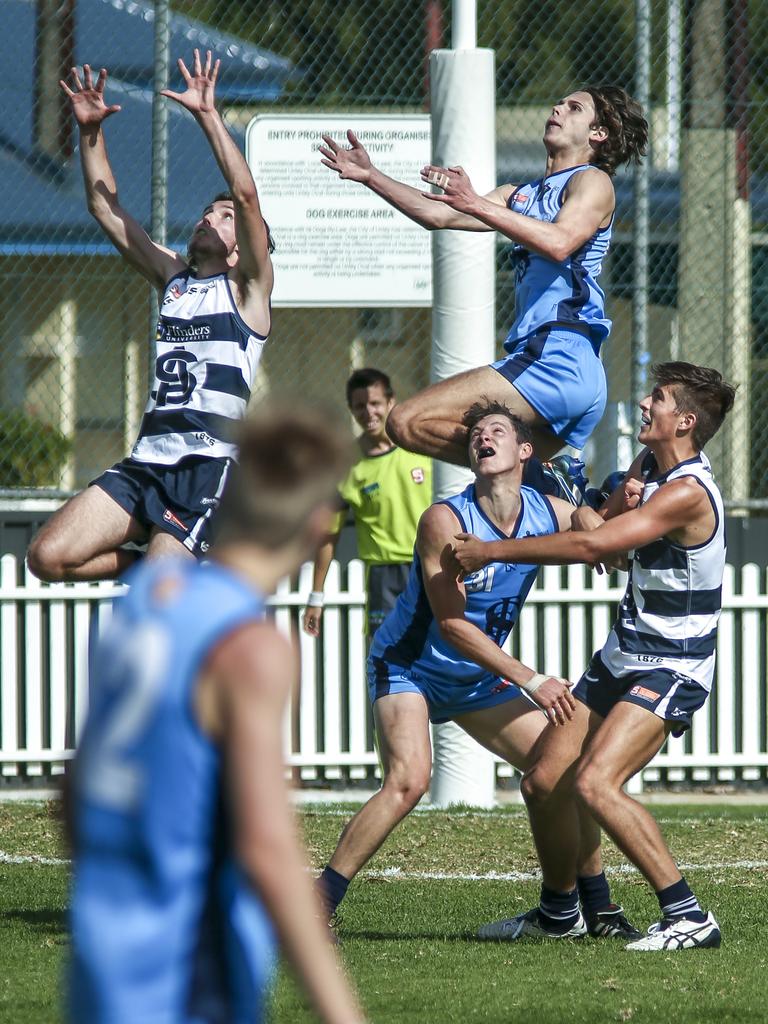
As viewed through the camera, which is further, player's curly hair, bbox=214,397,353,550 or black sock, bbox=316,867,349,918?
black sock, bbox=316,867,349,918

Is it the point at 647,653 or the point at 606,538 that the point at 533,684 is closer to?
the point at 647,653

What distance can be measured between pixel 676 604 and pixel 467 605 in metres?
0.80

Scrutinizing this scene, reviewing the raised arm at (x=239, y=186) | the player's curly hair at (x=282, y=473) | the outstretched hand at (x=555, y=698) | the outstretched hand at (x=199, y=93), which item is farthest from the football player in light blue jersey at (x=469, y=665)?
the player's curly hair at (x=282, y=473)

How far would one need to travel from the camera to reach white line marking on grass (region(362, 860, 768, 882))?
724 centimetres

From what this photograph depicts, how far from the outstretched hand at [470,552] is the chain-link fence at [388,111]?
4.43 metres

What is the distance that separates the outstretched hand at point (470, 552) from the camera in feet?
18.3

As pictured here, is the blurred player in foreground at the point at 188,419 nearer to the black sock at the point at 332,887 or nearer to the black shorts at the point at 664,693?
the black sock at the point at 332,887

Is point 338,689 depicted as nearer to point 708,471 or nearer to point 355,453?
point 708,471

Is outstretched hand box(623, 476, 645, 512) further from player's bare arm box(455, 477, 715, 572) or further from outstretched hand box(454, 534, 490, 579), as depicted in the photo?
outstretched hand box(454, 534, 490, 579)

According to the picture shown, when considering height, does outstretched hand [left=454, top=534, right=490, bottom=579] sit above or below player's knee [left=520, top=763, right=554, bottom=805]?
above

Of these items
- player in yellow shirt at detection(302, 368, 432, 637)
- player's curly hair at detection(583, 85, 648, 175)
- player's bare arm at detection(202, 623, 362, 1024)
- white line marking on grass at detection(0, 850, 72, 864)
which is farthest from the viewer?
player in yellow shirt at detection(302, 368, 432, 637)

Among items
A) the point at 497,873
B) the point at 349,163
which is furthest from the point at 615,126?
the point at 497,873

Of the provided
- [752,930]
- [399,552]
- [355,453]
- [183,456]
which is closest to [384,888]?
[752,930]

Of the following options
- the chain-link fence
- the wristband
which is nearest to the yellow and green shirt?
the chain-link fence
